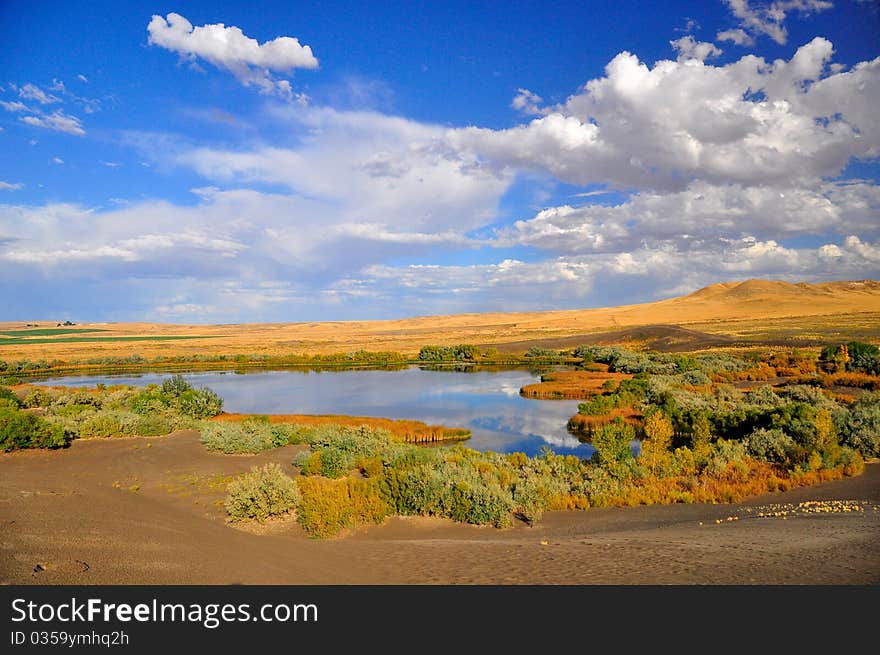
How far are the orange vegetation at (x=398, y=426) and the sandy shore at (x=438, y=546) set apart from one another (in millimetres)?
11566

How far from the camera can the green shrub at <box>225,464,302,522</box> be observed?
1109 cm

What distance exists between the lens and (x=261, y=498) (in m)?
11.2

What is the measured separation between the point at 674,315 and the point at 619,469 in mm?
129300

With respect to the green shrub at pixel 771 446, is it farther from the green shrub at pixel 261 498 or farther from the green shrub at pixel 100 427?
the green shrub at pixel 100 427

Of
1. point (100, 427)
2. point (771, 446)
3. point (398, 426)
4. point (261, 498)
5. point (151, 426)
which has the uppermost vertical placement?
point (100, 427)

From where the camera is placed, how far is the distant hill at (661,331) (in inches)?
2840

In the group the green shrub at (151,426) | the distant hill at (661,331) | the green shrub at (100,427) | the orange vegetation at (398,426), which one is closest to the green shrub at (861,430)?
the orange vegetation at (398,426)

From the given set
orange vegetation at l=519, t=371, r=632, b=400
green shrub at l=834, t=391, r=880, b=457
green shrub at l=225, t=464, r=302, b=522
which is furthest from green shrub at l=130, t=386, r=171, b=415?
green shrub at l=834, t=391, r=880, b=457

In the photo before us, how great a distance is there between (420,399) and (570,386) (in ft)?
35.4

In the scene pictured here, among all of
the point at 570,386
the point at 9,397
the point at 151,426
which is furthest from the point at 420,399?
the point at 9,397

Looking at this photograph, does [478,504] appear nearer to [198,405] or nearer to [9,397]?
[198,405]

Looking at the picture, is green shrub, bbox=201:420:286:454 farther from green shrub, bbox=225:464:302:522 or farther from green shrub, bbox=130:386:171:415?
green shrub, bbox=225:464:302:522

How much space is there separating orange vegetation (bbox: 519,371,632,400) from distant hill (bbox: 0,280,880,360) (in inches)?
998
